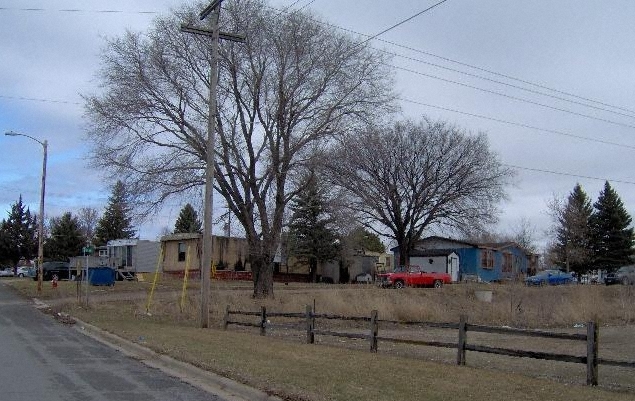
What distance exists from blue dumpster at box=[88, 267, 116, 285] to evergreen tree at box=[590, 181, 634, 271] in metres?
53.5

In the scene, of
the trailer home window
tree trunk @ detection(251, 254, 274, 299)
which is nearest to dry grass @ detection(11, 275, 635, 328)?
tree trunk @ detection(251, 254, 274, 299)

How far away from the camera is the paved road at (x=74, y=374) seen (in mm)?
9992

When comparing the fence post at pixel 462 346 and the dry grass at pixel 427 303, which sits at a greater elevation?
the fence post at pixel 462 346

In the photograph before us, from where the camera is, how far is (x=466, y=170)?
Result: 2335 inches

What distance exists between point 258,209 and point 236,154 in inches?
136

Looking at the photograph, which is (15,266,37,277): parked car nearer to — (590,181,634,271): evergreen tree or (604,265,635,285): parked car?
(604,265,635,285): parked car

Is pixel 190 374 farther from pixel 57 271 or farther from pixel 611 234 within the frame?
pixel 611 234

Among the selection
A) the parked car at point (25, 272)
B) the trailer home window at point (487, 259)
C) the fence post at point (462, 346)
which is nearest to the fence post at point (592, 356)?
the fence post at point (462, 346)

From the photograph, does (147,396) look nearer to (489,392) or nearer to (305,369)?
(305,369)

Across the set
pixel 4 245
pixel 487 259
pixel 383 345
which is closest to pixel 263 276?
pixel 383 345

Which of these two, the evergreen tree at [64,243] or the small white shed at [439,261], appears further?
the evergreen tree at [64,243]

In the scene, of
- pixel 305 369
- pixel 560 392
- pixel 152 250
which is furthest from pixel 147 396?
pixel 152 250

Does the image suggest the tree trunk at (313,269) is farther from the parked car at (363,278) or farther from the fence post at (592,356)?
the fence post at (592,356)

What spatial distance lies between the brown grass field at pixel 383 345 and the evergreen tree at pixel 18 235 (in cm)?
6773
